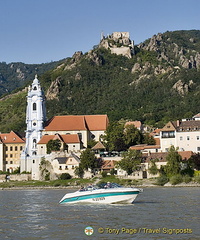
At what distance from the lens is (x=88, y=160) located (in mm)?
97188

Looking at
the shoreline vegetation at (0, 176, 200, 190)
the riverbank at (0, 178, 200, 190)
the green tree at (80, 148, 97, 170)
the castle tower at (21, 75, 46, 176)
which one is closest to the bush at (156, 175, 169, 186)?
the shoreline vegetation at (0, 176, 200, 190)

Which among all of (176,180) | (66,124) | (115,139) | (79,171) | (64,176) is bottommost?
(176,180)

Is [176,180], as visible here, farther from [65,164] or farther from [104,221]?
[104,221]

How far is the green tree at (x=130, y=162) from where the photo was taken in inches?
3632

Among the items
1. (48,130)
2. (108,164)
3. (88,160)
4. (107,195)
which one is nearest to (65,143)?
(48,130)

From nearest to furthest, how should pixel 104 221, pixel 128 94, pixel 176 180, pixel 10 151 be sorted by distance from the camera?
pixel 104 221 → pixel 176 180 → pixel 10 151 → pixel 128 94

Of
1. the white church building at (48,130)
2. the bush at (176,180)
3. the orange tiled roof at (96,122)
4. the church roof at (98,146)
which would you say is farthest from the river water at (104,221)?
the orange tiled roof at (96,122)

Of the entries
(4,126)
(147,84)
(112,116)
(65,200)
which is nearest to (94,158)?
(65,200)

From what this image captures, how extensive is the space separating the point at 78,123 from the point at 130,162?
26488 millimetres

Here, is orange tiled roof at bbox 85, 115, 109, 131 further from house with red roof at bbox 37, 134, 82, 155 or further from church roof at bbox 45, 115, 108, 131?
house with red roof at bbox 37, 134, 82, 155

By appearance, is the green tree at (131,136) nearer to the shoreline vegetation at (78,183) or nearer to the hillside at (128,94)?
the shoreline vegetation at (78,183)

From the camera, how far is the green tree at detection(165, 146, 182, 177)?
289 feet

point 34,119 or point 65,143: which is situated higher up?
point 34,119

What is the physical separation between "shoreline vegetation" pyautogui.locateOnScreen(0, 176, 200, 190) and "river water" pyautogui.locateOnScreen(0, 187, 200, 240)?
99.1 ft
